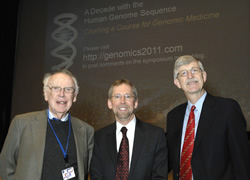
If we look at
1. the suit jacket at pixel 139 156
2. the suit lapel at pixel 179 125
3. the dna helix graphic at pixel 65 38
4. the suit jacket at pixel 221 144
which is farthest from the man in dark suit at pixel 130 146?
the dna helix graphic at pixel 65 38

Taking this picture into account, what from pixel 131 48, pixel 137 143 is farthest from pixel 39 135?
pixel 131 48

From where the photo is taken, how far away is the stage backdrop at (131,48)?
14.6ft

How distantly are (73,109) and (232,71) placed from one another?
298 cm

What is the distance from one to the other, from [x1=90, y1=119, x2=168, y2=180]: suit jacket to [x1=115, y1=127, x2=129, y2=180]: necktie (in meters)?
0.04

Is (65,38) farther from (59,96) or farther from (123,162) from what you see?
(123,162)

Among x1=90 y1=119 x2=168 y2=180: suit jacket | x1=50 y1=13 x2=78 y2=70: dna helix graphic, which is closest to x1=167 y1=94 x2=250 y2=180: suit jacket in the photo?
x1=90 y1=119 x2=168 y2=180: suit jacket

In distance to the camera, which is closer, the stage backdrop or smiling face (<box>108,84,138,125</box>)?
smiling face (<box>108,84,138,125</box>)

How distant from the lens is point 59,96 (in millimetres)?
2635

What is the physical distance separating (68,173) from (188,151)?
3.61 feet

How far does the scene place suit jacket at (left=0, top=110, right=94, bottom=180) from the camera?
2395mm

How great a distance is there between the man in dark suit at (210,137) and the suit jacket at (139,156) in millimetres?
167

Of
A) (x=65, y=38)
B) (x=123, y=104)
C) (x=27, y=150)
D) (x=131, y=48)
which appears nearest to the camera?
(x=27, y=150)

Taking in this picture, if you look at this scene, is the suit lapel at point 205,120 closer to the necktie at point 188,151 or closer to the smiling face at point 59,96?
the necktie at point 188,151

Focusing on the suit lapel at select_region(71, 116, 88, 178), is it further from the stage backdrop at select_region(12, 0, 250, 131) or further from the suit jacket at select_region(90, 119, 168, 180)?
the stage backdrop at select_region(12, 0, 250, 131)
